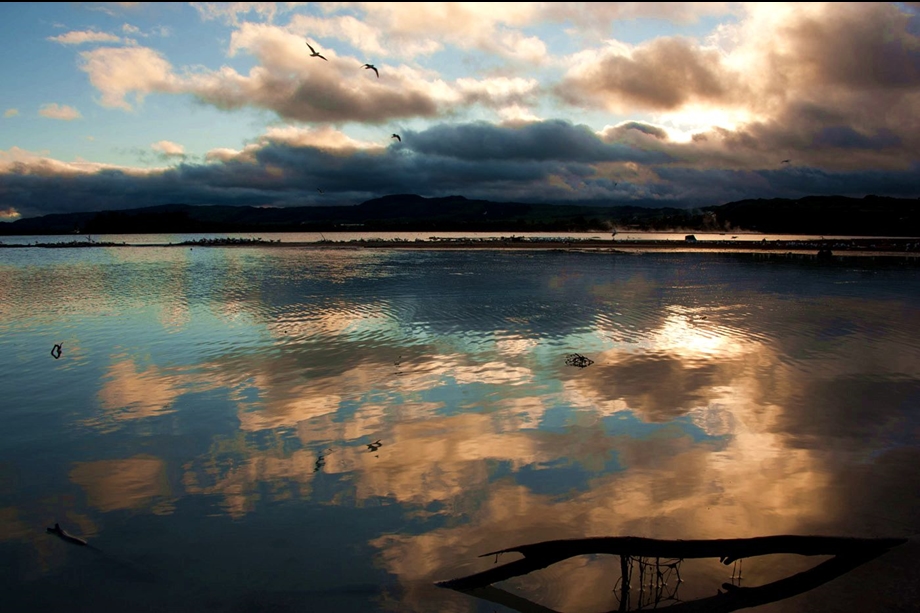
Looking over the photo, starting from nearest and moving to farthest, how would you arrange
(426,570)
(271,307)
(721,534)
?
(426,570) < (721,534) < (271,307)

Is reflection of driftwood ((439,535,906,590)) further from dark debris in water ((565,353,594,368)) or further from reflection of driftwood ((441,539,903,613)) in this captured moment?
dark debris in water ((565,353,594,368))

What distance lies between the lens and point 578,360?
1672 centimetres

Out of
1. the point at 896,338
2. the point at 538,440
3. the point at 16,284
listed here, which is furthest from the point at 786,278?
the point at 16,284

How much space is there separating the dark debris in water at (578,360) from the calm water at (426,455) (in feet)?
1.17

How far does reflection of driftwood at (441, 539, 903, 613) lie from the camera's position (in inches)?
237

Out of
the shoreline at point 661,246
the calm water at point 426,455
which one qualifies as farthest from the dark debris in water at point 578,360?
the shoreline at point 661,246

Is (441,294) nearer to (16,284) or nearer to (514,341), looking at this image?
(514,341)

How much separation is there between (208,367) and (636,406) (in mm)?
11464

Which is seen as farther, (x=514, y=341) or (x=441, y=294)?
(x=441, y=294)

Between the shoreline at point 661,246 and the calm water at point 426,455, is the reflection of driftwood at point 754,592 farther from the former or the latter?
the shoreline at point 661,246

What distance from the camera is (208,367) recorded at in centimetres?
1673

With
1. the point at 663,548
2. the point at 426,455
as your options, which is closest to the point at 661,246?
the point at 426,455

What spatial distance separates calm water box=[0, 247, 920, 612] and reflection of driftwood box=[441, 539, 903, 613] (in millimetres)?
119

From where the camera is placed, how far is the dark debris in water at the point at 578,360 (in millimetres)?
16438
